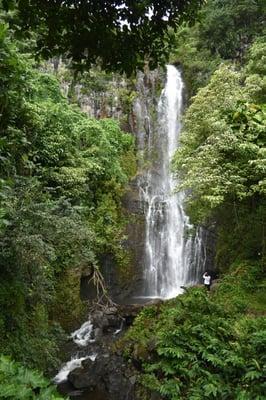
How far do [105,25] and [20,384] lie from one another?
7.42 ft

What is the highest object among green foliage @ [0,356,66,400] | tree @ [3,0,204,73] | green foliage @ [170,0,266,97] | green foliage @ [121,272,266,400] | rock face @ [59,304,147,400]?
green foliage @ [170,0,266,97]

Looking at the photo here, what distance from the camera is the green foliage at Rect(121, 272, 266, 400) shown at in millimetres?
6727

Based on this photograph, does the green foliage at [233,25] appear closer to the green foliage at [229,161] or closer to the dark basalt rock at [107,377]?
the green foliage at [229,161]

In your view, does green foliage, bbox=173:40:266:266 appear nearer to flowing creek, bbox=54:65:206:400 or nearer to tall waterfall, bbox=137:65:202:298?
flowing creek, bbox=54:65:206:400

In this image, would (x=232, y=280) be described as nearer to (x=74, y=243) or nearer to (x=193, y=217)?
(x=193, y=217)

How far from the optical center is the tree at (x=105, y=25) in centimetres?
254

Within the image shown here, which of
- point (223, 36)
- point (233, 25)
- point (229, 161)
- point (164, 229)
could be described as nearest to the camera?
point (229, 161)

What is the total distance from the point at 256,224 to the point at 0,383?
1012 centimetres

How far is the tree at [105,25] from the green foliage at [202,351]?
5813 mm

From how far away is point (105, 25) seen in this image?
2.61 meters

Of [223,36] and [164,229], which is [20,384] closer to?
[164,229]

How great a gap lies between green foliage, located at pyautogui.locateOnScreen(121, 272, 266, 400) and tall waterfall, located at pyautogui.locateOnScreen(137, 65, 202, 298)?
23.1 ft

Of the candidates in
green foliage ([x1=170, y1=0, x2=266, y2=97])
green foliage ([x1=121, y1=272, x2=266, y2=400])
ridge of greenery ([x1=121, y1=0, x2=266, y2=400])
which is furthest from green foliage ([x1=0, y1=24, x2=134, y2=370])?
green foliage ([x1=170, y1=0, x2=266, y2=97])

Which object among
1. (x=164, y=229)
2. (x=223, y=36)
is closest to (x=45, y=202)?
(x=164, y=229)
